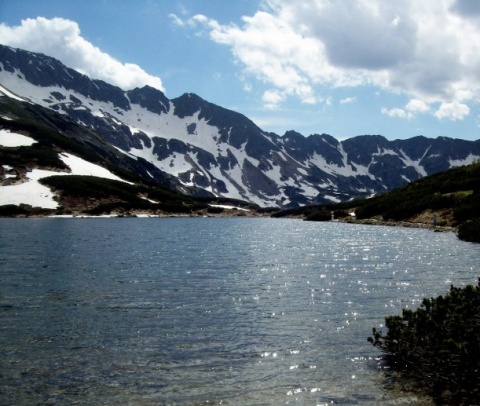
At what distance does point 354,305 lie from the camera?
25.7 metres

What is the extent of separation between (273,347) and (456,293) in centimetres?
737

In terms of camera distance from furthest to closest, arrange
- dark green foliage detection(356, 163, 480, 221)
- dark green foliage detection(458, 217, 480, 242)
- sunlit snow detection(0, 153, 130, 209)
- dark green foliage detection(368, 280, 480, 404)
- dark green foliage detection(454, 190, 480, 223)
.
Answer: sunlit snow detection(0, 153, 130, 209), dark green foliage detection(356, 163, 480, 221), dark green foliage detection(454, 190, 480, 223), dark green foliage detection(458, 217, 480, 242), dark green foliage detection(368, 280, 480, 404)

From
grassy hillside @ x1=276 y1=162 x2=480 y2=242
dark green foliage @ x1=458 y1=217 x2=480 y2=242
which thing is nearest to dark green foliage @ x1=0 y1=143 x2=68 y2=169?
grassy hillside @ x1=276 y1=162 x2=480 y2=242

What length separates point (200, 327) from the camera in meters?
20.8

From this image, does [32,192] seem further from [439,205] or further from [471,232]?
[471,232]

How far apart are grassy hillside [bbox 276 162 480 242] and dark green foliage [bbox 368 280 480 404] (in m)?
53.3

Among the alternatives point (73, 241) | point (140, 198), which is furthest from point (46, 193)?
point (73, 241)

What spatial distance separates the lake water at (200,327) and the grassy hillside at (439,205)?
40623mm

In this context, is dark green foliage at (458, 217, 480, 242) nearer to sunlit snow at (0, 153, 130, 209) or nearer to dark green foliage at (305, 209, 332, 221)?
dark green foliage at (305, 209, 332, 221)

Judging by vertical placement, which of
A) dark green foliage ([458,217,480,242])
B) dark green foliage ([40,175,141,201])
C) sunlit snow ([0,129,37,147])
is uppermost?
sunlit snow ([0,129,37,147])

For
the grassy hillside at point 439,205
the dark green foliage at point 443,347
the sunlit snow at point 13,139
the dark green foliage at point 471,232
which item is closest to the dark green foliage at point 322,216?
the grassy hillside at point 439,205

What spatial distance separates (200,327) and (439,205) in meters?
90.6

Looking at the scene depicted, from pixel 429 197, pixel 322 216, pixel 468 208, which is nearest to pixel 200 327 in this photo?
pixel 468 208

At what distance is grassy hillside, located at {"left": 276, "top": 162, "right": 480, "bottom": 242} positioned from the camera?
84.4 m
